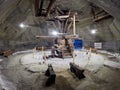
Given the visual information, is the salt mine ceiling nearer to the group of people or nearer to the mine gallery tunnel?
the mine gallery tunnel

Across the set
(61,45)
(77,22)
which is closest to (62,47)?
(61,45)

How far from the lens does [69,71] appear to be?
24.0 ft

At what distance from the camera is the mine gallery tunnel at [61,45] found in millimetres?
5629

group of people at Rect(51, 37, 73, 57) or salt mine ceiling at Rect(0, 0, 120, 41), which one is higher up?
salt mine ceiling at Rect(0, 0, 120, 41)

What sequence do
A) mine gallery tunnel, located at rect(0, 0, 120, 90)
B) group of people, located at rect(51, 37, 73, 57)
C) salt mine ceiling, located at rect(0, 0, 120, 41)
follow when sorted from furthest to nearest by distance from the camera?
group of people, located at rect(51, 37, 73, 57), salt mine ceiling, located at rect(0, 0, 120, 41), mine gallery tunnel, located at rect(0, 0, 120, 90)

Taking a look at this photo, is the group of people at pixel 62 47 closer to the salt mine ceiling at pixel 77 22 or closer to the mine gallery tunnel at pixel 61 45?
the mine gallery tunnel at pixel 61 45

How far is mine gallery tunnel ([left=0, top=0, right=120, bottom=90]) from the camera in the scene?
5.63 m

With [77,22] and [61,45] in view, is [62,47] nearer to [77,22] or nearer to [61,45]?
[61,45]

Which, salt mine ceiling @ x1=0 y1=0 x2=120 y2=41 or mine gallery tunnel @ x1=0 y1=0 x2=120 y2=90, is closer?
mine gallery tunnel @ x1=0 y1=0 x2=120 y2=90

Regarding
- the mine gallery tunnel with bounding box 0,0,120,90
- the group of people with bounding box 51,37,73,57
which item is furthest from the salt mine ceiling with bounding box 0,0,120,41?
the group of people with bounding box 51,37,73,57

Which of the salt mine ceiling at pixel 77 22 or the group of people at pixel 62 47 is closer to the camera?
the salt mine ceiling at pixel 77 22

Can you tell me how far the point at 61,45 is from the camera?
38.1ft

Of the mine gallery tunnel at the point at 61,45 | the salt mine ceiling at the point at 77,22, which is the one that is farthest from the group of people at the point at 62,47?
the salt mine ceiling at the point at 77,22

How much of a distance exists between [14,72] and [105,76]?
514cm
